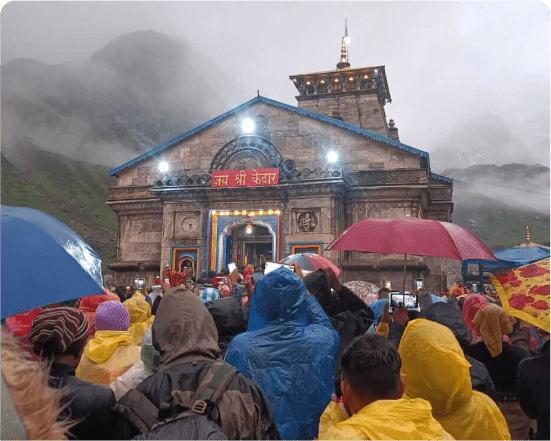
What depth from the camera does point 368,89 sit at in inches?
1202

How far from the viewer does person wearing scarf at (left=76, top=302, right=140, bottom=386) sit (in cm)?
364

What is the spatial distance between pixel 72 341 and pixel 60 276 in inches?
18.7

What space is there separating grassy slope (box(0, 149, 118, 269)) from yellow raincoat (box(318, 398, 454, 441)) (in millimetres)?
→ 52404

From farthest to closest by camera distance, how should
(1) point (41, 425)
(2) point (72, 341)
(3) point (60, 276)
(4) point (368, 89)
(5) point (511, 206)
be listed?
(5) point (511, 206), (4) point (368, 89), (2) point (72, 341), (3) point (60, 276), (1) point (41, 425)

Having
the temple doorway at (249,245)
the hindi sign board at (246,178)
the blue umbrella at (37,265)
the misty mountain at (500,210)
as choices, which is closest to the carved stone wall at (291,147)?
the hindi sign board at (246,178)

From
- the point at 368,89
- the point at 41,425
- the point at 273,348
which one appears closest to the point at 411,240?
the point at 273,348

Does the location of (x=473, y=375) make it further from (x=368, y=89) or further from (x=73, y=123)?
(x=73, y=123)

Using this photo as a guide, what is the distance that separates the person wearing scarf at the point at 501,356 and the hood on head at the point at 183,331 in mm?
2601

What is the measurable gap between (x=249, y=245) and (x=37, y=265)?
23431 millimetres

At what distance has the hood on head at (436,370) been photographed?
2.43 m

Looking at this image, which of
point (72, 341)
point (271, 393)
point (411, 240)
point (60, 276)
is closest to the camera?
Answer: point (60, 276)

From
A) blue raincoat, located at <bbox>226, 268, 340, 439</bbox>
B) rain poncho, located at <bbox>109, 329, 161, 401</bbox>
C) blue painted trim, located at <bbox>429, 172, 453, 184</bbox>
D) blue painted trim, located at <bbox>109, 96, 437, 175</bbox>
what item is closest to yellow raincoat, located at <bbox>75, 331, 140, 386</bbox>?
rain poncho, located at <bbox>109, 329, 161, 401</bbox>

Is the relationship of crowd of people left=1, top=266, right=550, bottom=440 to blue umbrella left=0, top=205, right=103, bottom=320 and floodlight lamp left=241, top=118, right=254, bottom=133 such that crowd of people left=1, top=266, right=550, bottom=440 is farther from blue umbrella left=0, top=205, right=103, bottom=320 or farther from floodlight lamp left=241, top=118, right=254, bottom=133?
floodlight lamp left=241, top=118, right=254, bottom=133

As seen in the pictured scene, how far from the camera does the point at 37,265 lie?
2.15 metres
